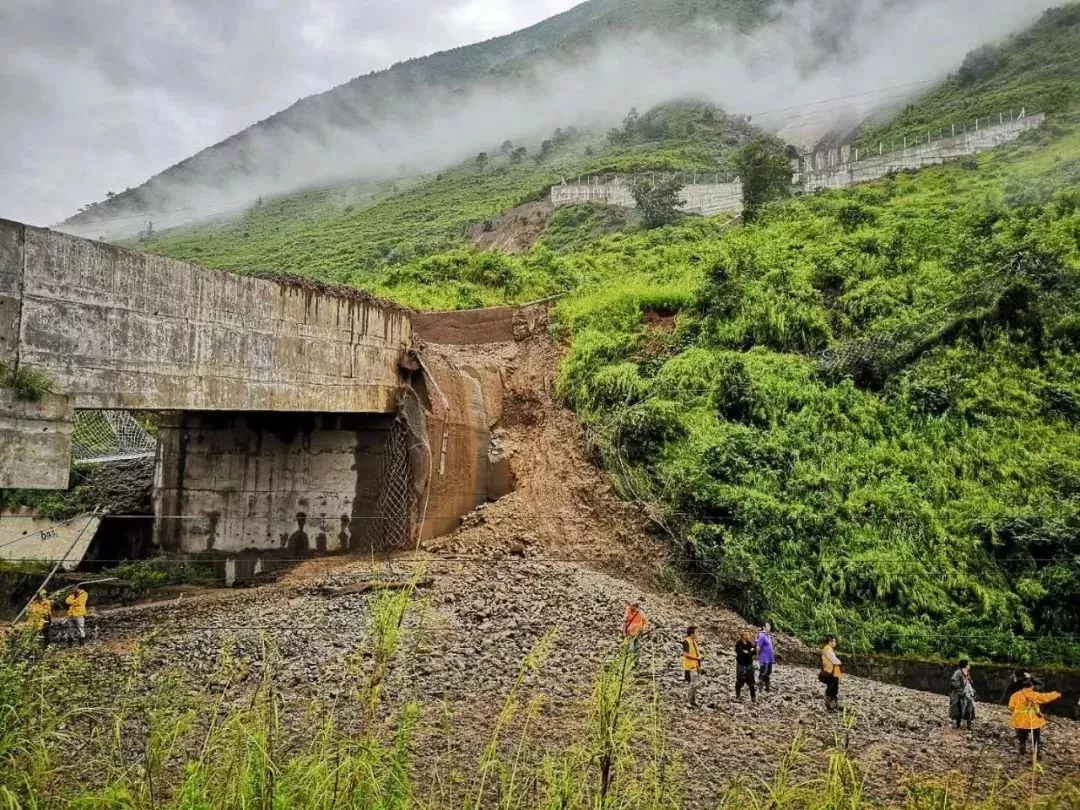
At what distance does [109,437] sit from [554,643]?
1618cm

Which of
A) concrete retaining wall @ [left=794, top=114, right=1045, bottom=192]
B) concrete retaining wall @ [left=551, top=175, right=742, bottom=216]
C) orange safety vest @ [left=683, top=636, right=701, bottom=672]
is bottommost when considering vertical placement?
orange safety vest @ [left=683, top=636, right=701, bottom=672]

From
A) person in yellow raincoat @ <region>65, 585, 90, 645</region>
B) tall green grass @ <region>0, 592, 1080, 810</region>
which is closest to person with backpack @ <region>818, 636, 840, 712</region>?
tall green grass @ <region>0, 592, 1080, 810</region>

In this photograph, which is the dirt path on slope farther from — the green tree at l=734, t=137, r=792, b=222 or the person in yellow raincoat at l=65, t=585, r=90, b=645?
the green tree at l=734, t=137, r=792, b=222

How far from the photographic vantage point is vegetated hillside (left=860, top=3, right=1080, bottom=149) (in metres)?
43.0

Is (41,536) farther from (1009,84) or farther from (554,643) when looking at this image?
(1009,84)

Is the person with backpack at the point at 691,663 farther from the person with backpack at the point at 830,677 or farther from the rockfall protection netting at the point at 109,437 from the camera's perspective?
the rockfall protection netting at the point at 109,437

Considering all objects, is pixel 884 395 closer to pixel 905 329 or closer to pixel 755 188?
pixel 905 329

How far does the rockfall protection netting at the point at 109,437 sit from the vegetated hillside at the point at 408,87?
77.4 meters

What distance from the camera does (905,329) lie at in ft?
54.9

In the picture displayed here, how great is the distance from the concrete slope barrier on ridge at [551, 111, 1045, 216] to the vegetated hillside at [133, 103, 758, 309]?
2967 mm

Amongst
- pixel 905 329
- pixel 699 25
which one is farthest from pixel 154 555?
pixel 699 25

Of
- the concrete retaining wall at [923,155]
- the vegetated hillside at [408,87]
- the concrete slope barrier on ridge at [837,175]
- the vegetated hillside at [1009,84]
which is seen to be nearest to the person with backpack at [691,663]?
the concrete slope barrier on ridge at [837,175]

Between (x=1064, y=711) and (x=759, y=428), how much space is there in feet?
20.8

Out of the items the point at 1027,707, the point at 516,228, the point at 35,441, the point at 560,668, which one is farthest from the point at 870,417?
the point at 516,228
